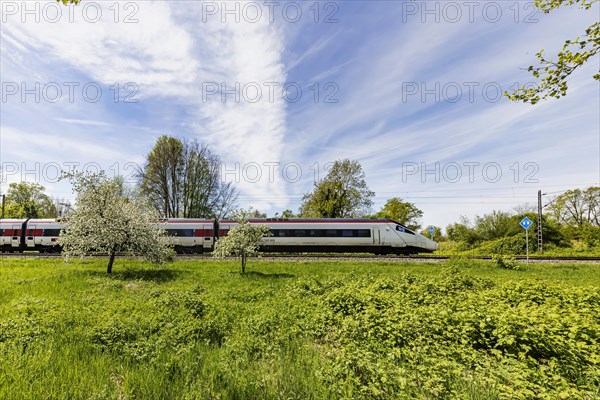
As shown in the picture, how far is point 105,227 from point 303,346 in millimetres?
13078

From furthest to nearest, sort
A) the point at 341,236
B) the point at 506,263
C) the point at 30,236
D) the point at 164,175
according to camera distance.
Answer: the point at 164,175 → the point at 30,236 → the point at 341,236 → the point at 506,263

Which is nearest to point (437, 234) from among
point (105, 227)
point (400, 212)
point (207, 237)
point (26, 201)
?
point (400, 212)

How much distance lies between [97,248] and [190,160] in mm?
22838

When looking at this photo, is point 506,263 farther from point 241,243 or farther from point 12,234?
point 12,234

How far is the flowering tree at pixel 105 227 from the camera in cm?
1336

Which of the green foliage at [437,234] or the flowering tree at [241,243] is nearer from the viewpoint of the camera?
the flowering tree at [241,243]

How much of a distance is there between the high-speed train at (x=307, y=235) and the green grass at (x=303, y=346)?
13.7m

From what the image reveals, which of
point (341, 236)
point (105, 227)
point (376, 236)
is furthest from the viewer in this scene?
point (341, 236)

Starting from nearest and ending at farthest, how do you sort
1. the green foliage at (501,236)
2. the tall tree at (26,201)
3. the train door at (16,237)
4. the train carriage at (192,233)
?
1. the train carriage at (192,233)
2. the train door at (16,237)
3. the green foliage at (501,236)
4. the tall tree at (26,201)

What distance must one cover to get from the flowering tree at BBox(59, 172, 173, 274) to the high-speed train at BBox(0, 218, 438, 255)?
8.46 meters

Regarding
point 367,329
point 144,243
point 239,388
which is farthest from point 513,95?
point 144,243

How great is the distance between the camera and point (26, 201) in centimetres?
5100

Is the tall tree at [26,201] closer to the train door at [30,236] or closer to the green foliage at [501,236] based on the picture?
the train door at [30,236]

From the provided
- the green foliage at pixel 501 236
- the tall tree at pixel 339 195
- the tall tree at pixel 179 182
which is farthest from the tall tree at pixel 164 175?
the green foliage at pixel 501 236
